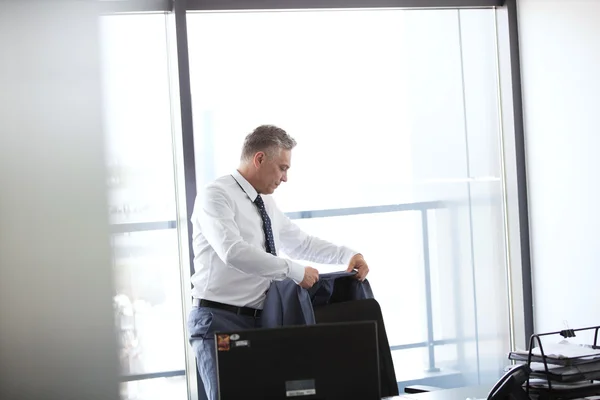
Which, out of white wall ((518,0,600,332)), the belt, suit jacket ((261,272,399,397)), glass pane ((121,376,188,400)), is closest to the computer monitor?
suit jacket ((261,272,399,397))

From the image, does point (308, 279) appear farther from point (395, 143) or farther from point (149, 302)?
point (395, 143)

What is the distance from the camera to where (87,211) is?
3.93 meters

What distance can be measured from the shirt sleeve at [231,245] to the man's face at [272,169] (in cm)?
22

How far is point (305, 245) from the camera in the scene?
13.1ft

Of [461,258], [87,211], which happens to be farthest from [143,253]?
[461,258]

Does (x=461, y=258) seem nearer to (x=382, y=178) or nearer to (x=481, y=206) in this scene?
(x=481, y=206)

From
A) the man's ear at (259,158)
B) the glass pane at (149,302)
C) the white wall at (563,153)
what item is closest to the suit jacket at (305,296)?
the man's ear at (259,158)

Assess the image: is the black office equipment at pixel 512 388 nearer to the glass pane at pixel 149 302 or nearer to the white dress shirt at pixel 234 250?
the white dress shirt at pixel 234 250

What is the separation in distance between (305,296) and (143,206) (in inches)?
46.2

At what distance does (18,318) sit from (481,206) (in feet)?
8.60

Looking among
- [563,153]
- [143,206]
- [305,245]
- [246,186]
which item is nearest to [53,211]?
[143,206]

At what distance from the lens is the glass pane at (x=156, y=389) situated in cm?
404

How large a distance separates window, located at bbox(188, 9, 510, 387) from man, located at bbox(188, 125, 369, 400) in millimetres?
559

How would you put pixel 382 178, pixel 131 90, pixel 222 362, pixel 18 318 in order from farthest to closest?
pixel 382 178 < pixel 131 90 < pixel 18 318 < pixel 222 362
